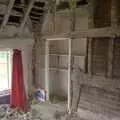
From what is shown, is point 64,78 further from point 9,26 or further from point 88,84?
point 9,26

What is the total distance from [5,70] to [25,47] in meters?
0.97

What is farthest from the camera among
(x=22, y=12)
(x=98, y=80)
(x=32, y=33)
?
(x=32, y=33)

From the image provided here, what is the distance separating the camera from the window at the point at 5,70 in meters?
7.36

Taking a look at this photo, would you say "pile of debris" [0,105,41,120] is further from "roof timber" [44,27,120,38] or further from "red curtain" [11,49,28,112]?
"roof timber" [44,27,120,38]

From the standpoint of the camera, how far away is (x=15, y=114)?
21.2ft

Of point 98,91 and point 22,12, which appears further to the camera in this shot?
point 22,12

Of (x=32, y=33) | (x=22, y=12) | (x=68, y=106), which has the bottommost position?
(x=68, y=106)

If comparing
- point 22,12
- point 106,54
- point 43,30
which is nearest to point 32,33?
point 43,30

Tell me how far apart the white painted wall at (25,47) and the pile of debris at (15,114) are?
1396mm

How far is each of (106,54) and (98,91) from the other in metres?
1.00

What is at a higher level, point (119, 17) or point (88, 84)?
point (119, 17)

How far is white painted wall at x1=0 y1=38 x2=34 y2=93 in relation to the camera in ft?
23.3

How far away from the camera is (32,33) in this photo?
7727mm

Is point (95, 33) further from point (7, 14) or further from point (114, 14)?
point (7, 14)
